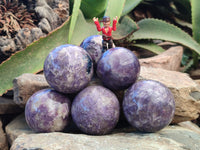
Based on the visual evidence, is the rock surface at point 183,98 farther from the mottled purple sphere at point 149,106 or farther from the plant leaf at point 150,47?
the plant leaf at point 150,47

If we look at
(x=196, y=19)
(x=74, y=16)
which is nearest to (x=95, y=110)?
(x=74, y=16)

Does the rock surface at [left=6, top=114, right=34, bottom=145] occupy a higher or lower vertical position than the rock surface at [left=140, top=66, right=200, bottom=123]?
lower

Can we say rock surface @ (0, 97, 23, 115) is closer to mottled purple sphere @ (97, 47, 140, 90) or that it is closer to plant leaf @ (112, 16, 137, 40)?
mottled purple sphere @ (97, 47, 140, 90)

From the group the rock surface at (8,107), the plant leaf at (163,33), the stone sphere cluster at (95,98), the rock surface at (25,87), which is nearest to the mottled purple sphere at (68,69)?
the stone sphere cluster at (95,98)

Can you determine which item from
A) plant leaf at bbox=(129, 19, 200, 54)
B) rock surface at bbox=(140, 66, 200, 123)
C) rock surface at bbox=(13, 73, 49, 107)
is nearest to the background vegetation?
plant leaf at bbox=(129, 19, 200, 54)

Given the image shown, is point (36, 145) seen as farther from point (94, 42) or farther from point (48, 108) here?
point (94, 42)

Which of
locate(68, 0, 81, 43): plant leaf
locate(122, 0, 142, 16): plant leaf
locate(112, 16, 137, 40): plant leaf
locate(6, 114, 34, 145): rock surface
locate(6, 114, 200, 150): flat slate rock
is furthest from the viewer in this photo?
locate(122, 0, 142, 16): plant leaf

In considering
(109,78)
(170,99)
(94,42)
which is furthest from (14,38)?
(170,99)
